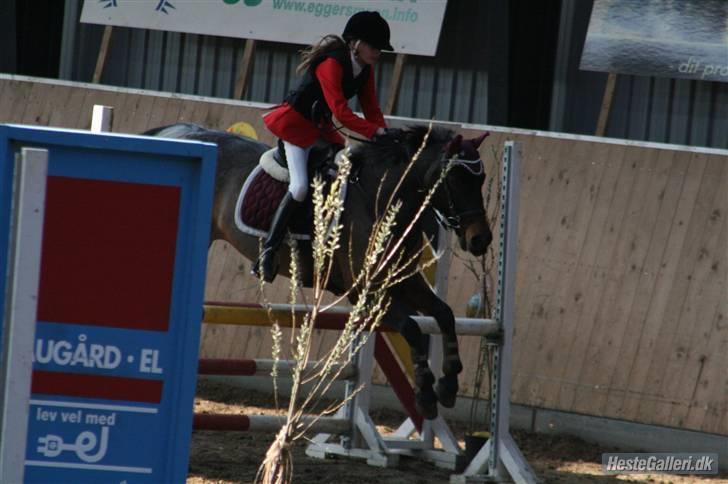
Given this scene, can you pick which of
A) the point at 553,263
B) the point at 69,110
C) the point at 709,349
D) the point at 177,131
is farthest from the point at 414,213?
the point at 69,110

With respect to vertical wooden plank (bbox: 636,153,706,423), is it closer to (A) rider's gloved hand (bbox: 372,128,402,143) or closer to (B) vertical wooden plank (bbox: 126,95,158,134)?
(A) rider's gloved hand (bbox: 372,128,402,143)

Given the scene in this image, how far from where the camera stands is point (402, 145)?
6727mm

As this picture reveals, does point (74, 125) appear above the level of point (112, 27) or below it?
below

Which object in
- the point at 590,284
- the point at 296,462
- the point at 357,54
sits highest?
the point at 357,54

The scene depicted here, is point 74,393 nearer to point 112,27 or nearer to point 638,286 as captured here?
point 638,286

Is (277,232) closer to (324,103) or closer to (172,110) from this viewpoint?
(324,103)

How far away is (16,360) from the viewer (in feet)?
9.96

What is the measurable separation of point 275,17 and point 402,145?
15.0 feet

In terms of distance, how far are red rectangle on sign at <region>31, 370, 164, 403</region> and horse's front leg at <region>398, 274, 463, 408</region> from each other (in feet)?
11.0

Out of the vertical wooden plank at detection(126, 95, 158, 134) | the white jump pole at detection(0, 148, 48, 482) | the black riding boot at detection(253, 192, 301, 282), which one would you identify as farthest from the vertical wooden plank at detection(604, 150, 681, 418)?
the white jump pole at detection(0, 148, 48, 482)

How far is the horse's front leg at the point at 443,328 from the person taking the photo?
6.61 m

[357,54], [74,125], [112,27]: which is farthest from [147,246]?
[112,27]

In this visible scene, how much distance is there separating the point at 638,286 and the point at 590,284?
31 centimetres

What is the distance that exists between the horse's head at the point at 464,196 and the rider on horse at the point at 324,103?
0.44m
